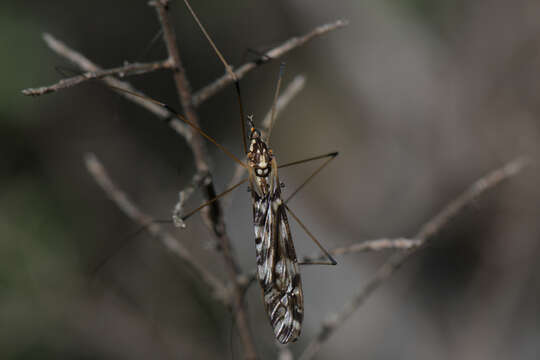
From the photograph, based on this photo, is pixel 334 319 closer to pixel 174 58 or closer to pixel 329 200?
pixel 174 58

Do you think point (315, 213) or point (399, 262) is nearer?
point (399, 262)

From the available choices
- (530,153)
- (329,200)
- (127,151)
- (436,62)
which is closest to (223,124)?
(127,151)

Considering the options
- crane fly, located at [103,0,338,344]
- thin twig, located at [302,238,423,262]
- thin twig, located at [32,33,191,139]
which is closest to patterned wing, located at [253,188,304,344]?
crane fly, located at [103,0,338,344]

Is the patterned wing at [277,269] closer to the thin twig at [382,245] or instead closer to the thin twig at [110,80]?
the thin twig at [382,245]

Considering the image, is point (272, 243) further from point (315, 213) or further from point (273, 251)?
point (315, 213)

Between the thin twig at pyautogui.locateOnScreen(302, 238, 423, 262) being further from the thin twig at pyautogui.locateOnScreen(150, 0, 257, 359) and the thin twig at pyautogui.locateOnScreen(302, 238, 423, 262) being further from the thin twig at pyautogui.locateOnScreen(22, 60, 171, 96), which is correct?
the thin twig at pyautogui.locateOnScreen(22, 60, 171, 96)

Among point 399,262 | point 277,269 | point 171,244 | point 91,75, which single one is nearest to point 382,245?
point 399,262

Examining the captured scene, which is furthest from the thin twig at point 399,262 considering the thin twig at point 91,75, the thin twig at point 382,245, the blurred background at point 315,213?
the blurred background at point 315,213
